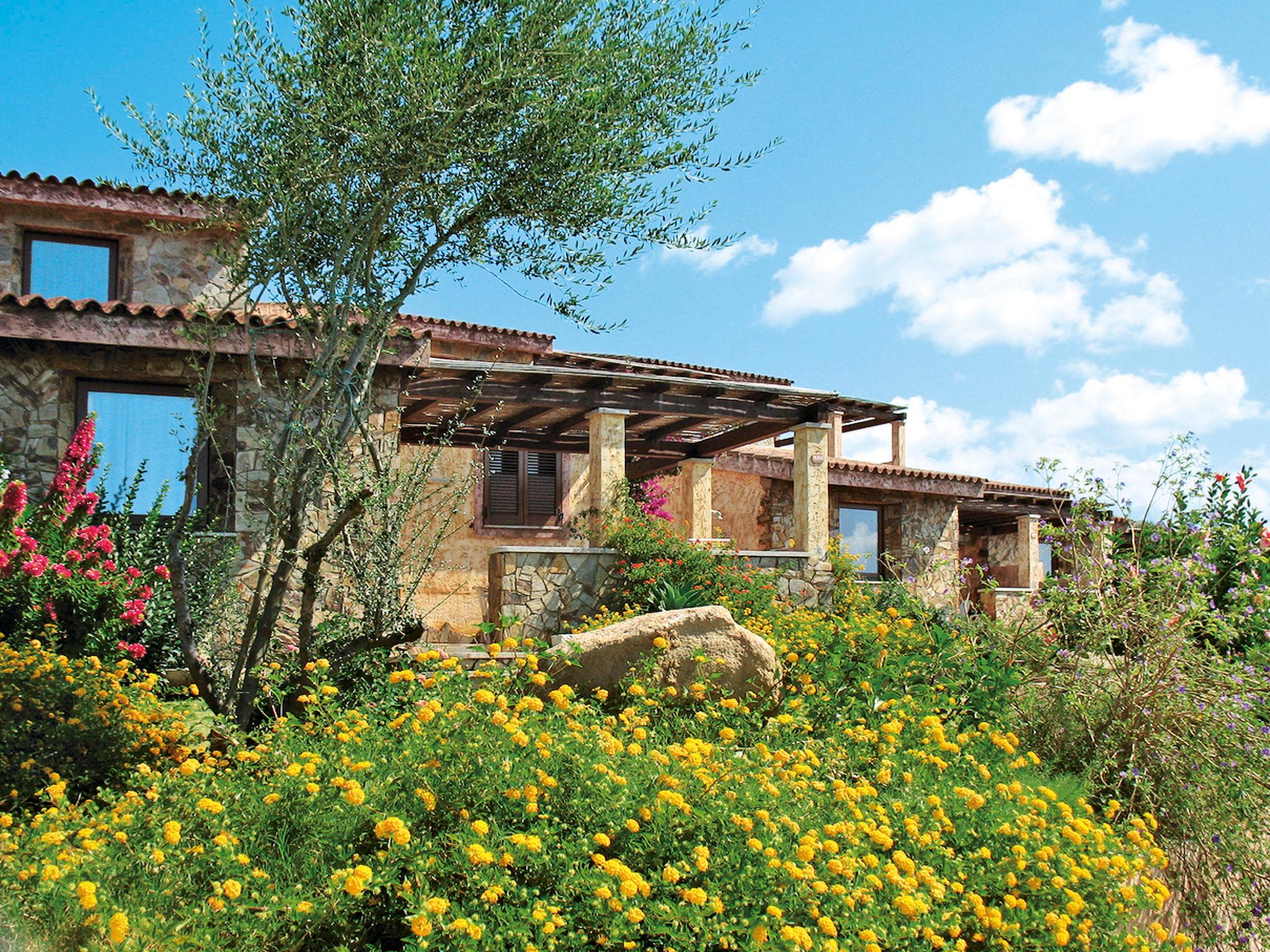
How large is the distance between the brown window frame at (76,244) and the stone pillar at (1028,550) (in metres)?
18.2

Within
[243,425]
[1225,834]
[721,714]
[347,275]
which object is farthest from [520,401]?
[1225,834]

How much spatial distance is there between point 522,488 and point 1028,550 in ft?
39.2

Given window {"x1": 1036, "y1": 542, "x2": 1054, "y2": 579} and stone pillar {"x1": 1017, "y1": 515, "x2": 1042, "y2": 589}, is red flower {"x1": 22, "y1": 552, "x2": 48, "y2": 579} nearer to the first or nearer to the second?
stone pillar {"x1": 1017, "y1": 515, "x2": 1042, "y2": 589}

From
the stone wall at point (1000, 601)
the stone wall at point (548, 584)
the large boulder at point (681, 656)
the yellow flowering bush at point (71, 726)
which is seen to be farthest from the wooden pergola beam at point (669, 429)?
the yellow flowering bush at point (71, 726)

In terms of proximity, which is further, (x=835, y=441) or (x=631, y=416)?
(x=835, y=441)

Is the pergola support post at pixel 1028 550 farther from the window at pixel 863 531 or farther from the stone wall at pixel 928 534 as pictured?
the window at pixel 863 531

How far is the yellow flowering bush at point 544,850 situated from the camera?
364cm

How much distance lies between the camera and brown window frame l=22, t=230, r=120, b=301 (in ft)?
43.4

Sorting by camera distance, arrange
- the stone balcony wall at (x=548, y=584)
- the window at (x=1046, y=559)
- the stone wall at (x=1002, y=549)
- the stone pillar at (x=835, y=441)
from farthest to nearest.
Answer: the window at (x=1046, y=559), the stone wall at (x=1002, y=549), the stone pillar at (x=835, y=441), the stone balcony wall at (x=548, y=584)

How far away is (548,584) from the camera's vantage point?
480 inches

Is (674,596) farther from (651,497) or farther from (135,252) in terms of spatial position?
(135,252)

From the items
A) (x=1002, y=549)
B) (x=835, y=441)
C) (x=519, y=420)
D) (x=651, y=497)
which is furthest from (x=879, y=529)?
(x=519, y=420)

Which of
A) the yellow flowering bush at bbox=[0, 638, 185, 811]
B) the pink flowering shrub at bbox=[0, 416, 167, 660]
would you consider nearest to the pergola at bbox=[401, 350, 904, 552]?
the pink flowering shrub at bbox=[0, 416, 167, 660]

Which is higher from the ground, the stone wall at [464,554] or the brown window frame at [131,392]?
the brown window frame at [131,392]
